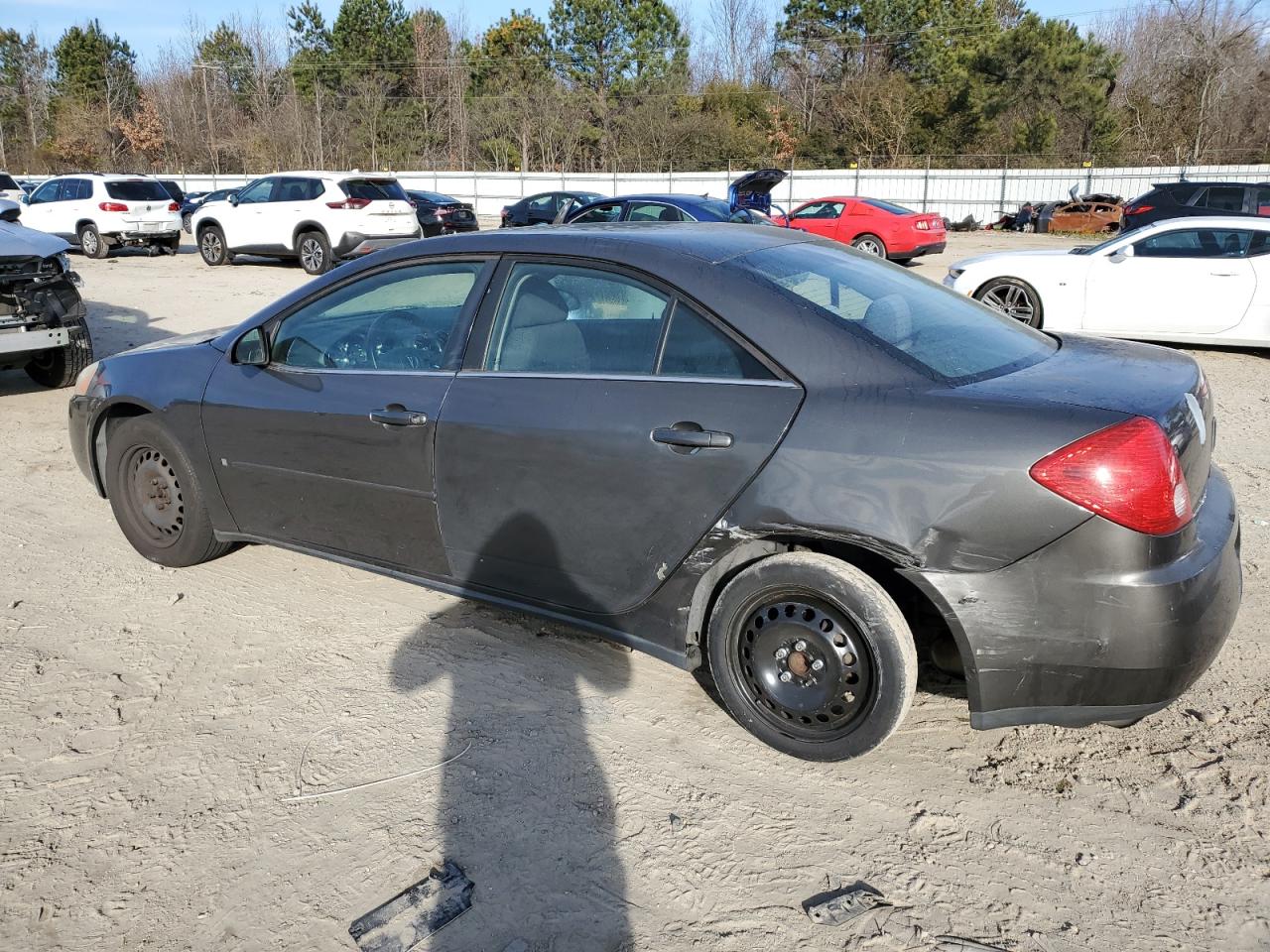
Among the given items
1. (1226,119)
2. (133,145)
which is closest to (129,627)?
(1226,119)

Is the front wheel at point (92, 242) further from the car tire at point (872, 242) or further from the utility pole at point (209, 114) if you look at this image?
the utility pole at point (209, 114)

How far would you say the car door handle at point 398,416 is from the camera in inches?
137

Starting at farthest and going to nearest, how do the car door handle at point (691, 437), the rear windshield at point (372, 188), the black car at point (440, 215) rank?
the black car at point (440, 215), the rear windshield at point (372, 188), the car door handle at point (691, 437)

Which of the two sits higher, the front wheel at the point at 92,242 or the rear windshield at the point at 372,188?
the rear windshield at the point at 372,188

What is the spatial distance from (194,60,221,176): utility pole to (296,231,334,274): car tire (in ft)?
133

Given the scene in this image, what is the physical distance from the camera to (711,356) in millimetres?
3023

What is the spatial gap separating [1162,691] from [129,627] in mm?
3706

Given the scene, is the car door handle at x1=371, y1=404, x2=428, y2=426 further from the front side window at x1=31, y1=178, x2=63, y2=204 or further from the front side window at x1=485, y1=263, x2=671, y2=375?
the front side window at x1=31, y1=178, x2=63, y2=204

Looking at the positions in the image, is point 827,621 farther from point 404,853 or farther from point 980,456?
point 404,853

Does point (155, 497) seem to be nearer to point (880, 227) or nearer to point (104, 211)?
point (880, 227)


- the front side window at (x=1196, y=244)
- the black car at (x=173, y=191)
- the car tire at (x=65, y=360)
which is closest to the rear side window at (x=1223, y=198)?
the front side window at (x=1196, y=244)

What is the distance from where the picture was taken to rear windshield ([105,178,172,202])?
20328 mm

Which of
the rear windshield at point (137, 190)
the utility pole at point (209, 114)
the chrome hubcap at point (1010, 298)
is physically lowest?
the chrome hubcap at point (1010, 298)

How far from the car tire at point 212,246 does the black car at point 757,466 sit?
54.3 ft
